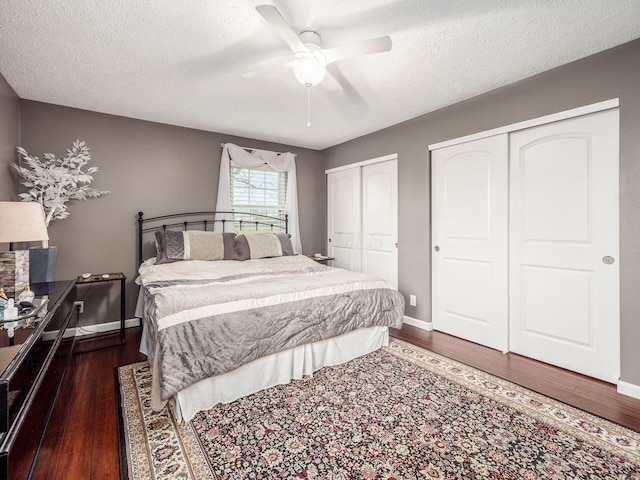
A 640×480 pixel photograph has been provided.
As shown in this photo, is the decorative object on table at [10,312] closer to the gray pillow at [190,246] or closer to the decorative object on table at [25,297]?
the decorative object on table at [25,297]

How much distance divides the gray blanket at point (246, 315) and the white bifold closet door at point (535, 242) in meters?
0.92

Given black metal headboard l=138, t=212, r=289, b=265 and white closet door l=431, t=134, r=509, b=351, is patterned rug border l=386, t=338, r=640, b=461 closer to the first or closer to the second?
white closet door l=431, t=134, r=509, b=351

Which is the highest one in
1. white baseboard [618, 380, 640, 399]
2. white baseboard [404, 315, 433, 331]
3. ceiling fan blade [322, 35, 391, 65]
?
ceiling fan blade [322, 35, 391, 65]

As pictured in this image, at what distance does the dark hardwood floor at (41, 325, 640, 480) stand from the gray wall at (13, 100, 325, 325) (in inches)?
37.4

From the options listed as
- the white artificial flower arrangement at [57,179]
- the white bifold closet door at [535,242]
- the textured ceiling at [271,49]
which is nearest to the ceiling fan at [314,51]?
the textured ceiling at [271,49]

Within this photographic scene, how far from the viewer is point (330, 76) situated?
8.82 feet

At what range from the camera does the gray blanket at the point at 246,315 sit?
6.25 ft

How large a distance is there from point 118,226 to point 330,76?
2.89m

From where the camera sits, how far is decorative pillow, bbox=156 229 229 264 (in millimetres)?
3439

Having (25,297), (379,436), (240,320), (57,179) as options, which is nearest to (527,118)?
(379,436)

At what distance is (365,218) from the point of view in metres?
4.54

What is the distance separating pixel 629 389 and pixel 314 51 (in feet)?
10.4

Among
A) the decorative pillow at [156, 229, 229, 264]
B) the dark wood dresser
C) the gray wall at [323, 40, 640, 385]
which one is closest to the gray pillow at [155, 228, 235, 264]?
the decorative pillow at [156, 229, 229, 264]

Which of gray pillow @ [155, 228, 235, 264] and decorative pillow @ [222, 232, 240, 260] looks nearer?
gray pillow @ [155, 228, 235, 264]
